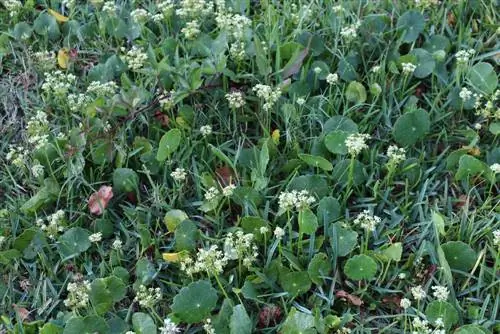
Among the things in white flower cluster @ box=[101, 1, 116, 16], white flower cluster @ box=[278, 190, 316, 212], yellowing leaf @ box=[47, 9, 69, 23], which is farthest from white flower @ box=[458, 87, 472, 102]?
yellowing leaf @ box=[47, 9, 69, 23]

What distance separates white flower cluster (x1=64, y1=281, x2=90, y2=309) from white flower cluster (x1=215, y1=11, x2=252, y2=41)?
47.6 inches

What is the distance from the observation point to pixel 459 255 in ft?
7.82

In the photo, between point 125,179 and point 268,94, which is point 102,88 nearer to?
point 125,179

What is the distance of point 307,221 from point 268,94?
57 centimetres

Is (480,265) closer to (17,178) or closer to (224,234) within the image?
(224,234)

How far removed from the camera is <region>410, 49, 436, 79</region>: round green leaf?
2.95 metres

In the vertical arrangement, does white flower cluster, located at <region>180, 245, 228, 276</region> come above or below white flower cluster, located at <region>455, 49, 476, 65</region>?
below

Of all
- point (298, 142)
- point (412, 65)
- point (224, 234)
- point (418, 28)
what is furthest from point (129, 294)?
point (418, 28)

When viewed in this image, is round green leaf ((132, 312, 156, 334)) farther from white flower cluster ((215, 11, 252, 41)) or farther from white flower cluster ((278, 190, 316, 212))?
white flower cluster ((215, 11, 252, 41))

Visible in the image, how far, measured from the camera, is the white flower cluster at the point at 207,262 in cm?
227

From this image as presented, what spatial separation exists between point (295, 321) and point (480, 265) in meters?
0.66

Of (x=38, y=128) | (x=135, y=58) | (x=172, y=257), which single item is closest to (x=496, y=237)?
(x=172, y=257)

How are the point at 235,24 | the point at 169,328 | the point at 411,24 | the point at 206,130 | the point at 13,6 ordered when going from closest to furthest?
1. the point at 169,328
2. the point at 206,130
3. the point at 235,24
4. the point at 411,24
5. the point at 13,6

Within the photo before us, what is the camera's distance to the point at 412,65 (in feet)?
9.31
